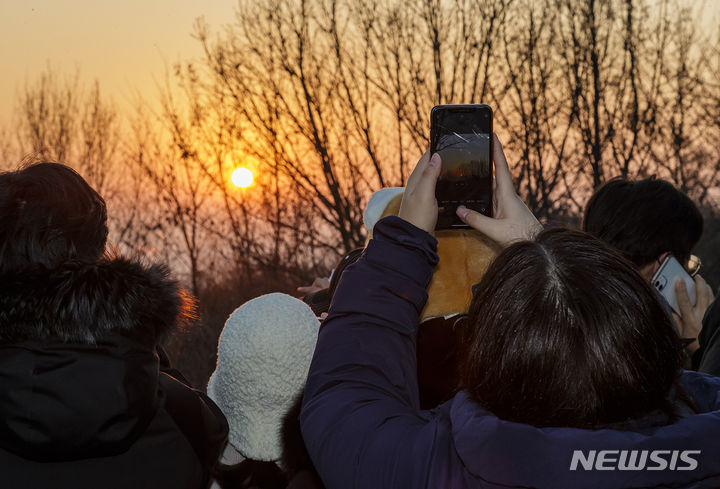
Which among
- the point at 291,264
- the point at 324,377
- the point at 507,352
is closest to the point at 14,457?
the point at 324,377

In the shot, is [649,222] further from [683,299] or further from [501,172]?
[501,172]

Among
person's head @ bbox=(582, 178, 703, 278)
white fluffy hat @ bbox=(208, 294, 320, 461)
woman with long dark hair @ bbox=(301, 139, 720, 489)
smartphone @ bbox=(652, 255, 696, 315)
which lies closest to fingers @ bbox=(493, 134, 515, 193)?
woman with long dark hair @ bbox=(301, 139, 720, 489)

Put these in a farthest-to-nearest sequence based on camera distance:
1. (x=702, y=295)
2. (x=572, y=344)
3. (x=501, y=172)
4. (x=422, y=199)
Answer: (x=702, y=295), (x=501, y=172), (x=422, y=199), (x=572, y=344)

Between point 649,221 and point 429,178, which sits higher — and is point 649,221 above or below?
below

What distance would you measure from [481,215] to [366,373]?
0.42m

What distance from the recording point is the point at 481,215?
1.10 m

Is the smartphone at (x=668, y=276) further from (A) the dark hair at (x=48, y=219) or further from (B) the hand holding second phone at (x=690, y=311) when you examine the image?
(A) the dark hair at (x=48, y=219)

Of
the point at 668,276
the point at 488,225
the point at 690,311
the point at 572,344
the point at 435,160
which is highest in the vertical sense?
the point at 435,160

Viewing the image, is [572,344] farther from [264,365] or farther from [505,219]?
[264,365]

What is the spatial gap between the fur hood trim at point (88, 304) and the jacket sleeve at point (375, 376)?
56cm

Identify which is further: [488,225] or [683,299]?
[683,299]

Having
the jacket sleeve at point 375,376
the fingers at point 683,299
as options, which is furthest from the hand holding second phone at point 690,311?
the jacket sleeve at point 375,376

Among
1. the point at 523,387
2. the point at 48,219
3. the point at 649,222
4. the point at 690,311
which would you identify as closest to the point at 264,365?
the point at 48,219

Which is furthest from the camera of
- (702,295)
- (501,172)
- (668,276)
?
(702,295)
